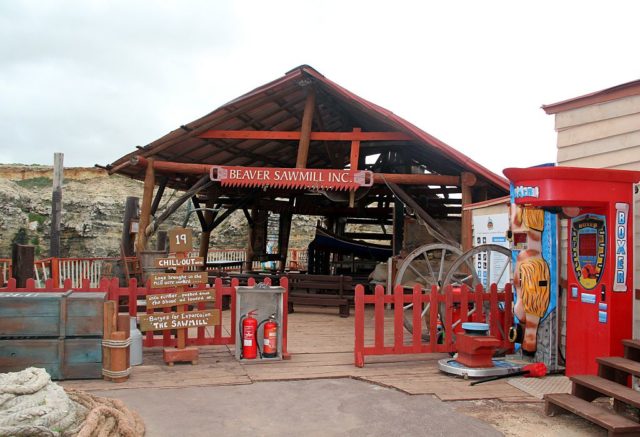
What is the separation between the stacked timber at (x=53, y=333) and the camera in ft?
19.6

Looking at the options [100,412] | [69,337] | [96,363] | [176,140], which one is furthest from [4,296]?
[176,140]

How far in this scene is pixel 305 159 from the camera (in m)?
11.8

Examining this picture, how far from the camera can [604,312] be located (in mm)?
5645

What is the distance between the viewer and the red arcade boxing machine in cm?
560

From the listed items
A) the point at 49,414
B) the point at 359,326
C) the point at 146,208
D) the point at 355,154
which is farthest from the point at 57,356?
the point at 355,154

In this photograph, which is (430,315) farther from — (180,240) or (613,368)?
(180,240)

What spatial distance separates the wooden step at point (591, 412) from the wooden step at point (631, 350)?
0.77 m

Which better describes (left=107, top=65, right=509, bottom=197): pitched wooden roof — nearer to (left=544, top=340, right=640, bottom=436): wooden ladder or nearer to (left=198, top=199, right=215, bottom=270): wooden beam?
(left=198, top=199, right=215, bottom=270): wooden beam

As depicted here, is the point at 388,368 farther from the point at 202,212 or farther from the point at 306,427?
the point at 202,212

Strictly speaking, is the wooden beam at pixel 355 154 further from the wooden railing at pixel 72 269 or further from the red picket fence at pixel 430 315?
the wooden railing at pixel 72 269

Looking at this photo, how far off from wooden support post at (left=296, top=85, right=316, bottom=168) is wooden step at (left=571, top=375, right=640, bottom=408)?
762cm

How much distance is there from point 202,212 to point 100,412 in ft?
41.5

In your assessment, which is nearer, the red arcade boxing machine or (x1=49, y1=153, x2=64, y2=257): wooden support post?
the red arcade boxing machine

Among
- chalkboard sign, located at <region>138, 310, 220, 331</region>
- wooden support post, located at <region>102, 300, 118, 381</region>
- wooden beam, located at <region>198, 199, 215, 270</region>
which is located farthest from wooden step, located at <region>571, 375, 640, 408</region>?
wooden beam, located at <region>198, 199, 215, 270</region>
